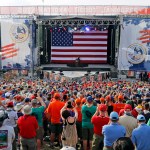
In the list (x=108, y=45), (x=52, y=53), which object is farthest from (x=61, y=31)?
(x=108, y=45)

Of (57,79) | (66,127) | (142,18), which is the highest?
(142,18)

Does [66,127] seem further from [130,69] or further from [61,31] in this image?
[61,31]

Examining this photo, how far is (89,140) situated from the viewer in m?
7.78

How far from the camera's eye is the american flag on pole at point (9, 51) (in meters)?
27.0

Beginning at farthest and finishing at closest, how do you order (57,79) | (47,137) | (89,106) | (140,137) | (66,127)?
1. (57,79)
2. (47,137)
3. (89,106)
4. (66,127)
5. (140,137)

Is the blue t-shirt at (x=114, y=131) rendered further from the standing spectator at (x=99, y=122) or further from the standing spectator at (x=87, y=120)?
the standing spectator at (x=87, y=120)

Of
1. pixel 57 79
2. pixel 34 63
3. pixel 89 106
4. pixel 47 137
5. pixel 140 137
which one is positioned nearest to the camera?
pixel 140 137

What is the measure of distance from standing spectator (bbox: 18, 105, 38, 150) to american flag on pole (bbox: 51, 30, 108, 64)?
873 inches

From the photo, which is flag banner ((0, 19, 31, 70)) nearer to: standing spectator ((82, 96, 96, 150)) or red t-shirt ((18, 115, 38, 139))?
standing spectator ((82, 96, 96, 150))

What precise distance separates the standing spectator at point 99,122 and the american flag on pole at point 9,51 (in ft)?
68.3

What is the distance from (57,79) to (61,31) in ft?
16.1

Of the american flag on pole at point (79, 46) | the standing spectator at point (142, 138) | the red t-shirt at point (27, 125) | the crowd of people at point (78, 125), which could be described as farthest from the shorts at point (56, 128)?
the american flag on pole at point (79, 46)

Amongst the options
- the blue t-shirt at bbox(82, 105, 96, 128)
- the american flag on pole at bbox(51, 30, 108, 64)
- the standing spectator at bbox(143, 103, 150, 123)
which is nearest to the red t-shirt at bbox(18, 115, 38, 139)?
the blue t-shirt at bbox(82, 105, 96, 128)

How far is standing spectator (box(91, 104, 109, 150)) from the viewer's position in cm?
641
